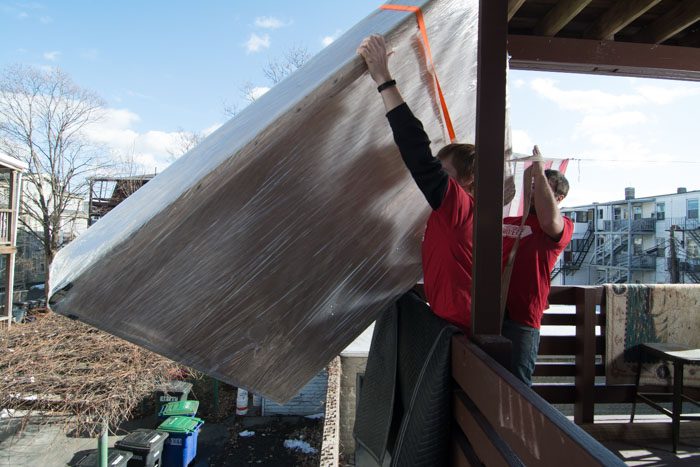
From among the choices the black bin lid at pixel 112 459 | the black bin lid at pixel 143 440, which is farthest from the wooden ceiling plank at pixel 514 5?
the black bin lid at pixel 143 440

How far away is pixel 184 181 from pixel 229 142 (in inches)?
7.3

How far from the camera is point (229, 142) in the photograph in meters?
1.36

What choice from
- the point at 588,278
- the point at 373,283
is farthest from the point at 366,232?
the point at 588,278

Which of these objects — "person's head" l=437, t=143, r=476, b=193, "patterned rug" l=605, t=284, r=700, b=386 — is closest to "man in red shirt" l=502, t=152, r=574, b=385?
"person's head" l=437, t=143, r=476, b=193

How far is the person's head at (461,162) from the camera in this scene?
1870mm

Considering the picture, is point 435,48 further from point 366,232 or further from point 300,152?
point 366,232

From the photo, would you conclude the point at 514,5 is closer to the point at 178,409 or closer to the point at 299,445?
the point at 299,445

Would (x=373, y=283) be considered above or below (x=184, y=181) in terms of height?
below

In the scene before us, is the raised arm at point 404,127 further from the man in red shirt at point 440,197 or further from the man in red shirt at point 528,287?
the man in red shirt at point 528,287

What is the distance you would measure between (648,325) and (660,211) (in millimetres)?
42088

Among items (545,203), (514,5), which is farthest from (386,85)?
(514,5)

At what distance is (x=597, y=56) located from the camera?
2.90 metres

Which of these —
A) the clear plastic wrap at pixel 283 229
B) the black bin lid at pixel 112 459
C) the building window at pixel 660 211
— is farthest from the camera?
the building window at pixel 660 211

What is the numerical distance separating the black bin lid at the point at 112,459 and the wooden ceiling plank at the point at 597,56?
1087 centimetres
